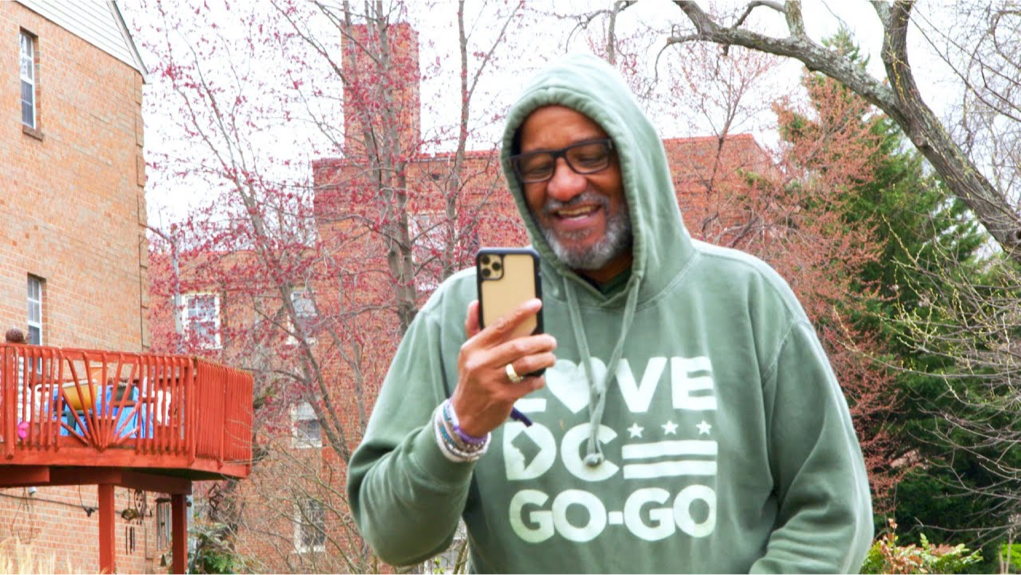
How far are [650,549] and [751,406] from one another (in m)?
0.35

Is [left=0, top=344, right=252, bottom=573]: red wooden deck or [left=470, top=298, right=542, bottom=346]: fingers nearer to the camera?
[left=470, top=298, right=542, bottom=346]: fingers

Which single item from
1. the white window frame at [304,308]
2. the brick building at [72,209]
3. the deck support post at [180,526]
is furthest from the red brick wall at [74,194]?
the white window frame at [304,308]

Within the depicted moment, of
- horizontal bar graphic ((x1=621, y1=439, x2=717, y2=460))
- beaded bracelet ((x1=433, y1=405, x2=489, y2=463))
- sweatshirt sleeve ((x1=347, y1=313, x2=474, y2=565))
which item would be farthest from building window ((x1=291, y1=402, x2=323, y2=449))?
beaded bracelet ((x1=433, y1=405, x2=489, y2=463))

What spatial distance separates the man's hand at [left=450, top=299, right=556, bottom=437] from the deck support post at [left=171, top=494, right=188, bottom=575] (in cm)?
1753

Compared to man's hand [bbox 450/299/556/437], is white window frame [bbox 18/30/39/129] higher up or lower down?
higher up

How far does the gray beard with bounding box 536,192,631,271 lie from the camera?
278cm

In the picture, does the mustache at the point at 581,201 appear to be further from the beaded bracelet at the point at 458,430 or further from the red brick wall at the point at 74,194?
the red brick wall at the point at 74,194

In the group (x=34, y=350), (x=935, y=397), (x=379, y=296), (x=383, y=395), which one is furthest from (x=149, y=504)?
(x=383, y=395)

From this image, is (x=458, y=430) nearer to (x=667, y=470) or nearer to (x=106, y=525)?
(x=667, y=470)

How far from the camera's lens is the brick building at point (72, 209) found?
20922 millimetres

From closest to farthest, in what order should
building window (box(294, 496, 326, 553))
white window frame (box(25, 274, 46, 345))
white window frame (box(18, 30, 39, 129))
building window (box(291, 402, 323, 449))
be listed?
building window (box(294, 496, 326, 553))
building window (box(291, 402, 323, 449))
white window frame (box(25, 274, 46, 345))
white window frame (box(18, 30, 39, 129))

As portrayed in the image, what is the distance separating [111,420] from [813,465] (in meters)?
14.3

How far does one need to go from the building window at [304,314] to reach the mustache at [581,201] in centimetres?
1559

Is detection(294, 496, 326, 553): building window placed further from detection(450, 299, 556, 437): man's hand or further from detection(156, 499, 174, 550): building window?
detection(156, 499, 174, 550): building window
